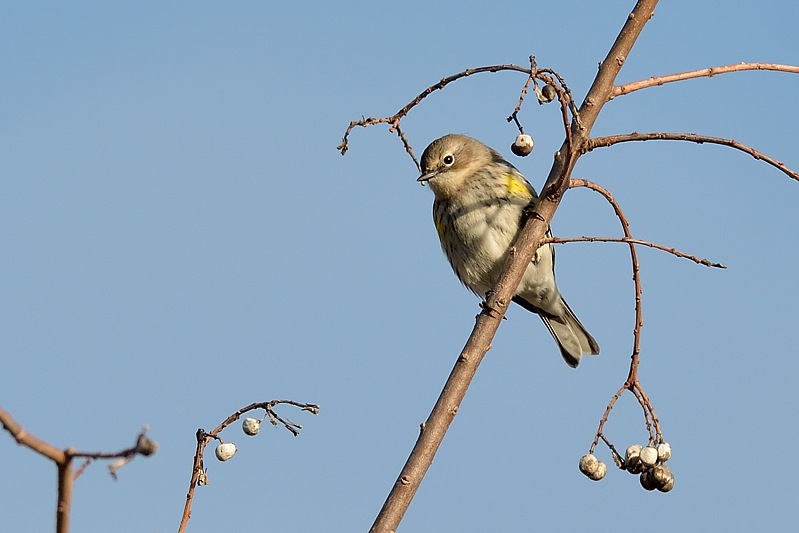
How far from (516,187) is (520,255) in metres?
4.35

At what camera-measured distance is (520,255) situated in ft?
14.8

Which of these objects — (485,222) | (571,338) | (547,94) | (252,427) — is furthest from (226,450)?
(571,338)

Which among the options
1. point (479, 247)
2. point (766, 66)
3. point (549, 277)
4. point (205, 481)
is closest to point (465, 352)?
point (205, 481)

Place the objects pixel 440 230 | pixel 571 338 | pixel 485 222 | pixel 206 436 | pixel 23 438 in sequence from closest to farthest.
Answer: pixel 23 438 → pixel 206 436 → pixel 485 222 → pixel 440 230 → pixel 571 338

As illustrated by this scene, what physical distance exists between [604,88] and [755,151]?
0.75 meters

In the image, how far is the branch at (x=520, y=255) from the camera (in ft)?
12.9

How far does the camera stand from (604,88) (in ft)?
14.8

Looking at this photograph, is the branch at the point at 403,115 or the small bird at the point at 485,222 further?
the small bird at the point at 485,222

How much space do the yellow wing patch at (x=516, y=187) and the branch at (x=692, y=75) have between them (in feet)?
13.5

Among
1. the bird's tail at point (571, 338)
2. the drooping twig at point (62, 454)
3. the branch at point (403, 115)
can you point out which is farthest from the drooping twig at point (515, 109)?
the bird's tail at point (571, 338)

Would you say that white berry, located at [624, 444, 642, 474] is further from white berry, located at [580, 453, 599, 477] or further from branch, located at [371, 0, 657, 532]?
branch, located at [371, 0, 657, 532]

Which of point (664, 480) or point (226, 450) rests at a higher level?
point (664, 480)

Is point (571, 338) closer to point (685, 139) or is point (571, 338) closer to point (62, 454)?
point (685, 139)

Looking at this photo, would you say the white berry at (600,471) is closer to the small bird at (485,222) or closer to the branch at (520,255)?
the branch at (520,255)
